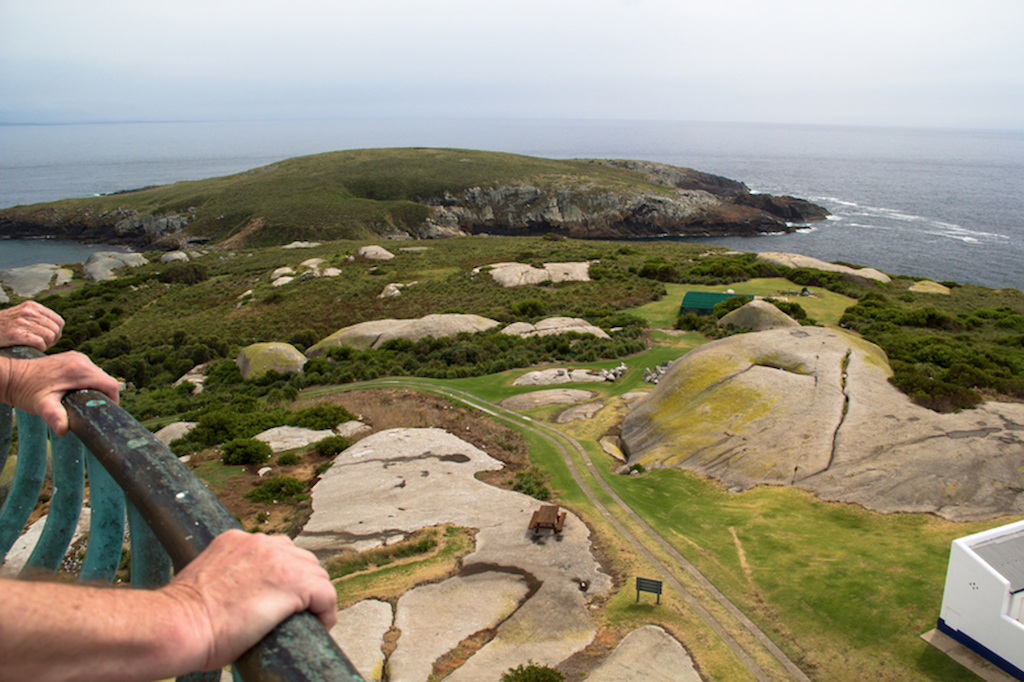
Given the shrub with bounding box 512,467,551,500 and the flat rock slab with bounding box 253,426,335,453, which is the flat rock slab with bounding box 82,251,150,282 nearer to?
the flat rock slab with bounding box 253,426,335,453

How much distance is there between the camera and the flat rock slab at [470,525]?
9922mm

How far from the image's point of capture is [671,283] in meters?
51.3

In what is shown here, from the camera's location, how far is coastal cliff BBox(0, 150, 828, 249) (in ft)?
353

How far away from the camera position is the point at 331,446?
708 inches

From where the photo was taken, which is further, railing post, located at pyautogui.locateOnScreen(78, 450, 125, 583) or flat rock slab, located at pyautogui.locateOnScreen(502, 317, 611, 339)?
flat rock slab, located at pyautogui.locateOnScreen(502, 317, 611, 339)

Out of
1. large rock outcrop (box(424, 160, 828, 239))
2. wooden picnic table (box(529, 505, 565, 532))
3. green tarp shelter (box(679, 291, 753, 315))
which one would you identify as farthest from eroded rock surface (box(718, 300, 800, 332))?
large rock outcrop (box(424, 160, 828, 239))

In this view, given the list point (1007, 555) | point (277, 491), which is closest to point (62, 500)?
point (1007, 555)

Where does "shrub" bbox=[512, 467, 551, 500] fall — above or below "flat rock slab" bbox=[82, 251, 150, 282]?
above

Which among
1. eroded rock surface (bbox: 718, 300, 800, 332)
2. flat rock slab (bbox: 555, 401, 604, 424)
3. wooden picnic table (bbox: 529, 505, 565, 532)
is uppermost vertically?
eroded rock surface (bbox: 718, 300, 800, 332)

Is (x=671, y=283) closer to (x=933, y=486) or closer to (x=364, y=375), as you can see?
(x=364, y=375)

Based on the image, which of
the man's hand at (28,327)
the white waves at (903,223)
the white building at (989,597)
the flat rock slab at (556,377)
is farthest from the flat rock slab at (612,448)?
the white waves at (903,223)

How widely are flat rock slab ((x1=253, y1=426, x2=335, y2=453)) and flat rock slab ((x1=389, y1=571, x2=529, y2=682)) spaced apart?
361 inches

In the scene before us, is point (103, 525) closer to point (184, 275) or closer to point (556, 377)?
point (556, 377)

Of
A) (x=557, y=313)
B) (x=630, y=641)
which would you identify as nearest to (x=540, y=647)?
(x=630, y=641)
